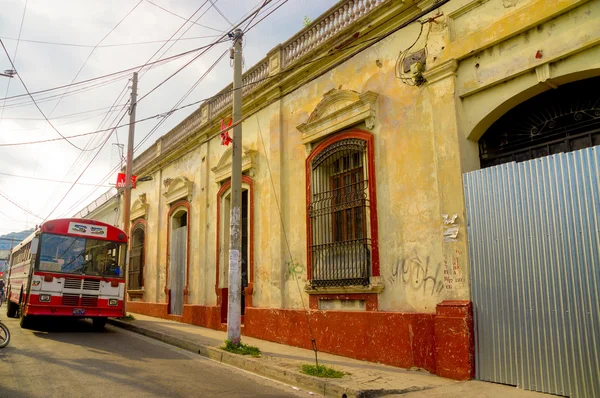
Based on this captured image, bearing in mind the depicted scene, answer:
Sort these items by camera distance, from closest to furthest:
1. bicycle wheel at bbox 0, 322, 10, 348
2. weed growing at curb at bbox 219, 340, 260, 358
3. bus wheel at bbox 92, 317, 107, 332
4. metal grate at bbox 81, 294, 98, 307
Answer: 1. weed growing at curb at bbox 219, 340, 260, 358
2. bicycle wheel at bbox 0, 322, 10, 348
3. metal grate at bbox 81, 294, 98, 307
4. bus wheel at bbox 92, 317, 107, 332

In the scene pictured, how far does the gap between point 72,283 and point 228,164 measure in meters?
4.98

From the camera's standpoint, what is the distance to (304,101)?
34.9 ft

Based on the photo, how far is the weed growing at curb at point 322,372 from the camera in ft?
21.9

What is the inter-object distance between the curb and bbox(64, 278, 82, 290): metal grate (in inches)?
101

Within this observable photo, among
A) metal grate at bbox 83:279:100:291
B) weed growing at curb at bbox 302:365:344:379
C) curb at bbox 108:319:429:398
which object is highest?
metal grate at bbox 83:279:100:291

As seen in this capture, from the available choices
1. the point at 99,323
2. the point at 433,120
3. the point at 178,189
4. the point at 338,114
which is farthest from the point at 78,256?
the point at 433,120

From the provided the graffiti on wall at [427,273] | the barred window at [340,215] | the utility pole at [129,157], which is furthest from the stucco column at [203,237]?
the graffiti on wall at [427,273]

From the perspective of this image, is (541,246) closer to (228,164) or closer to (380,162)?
(380,162)

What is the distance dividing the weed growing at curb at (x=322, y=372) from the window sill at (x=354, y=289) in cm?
177

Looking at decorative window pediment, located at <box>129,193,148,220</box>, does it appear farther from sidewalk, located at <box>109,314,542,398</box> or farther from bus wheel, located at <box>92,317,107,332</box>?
sidewalk, located at <box>109,314,542,398</box>

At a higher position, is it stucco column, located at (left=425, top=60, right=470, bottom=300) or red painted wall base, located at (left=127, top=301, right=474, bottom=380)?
stucco column, located at (left=425, top=60, right=470, bottom=300)

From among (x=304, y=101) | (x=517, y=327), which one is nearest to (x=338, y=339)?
(x=517, y=327)

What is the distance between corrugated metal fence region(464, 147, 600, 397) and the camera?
5.40 m

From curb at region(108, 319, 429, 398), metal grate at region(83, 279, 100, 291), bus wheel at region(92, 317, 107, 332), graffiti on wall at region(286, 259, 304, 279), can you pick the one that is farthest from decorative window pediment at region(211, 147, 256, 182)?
bus wheel at region(92, 317, 107, 332)
